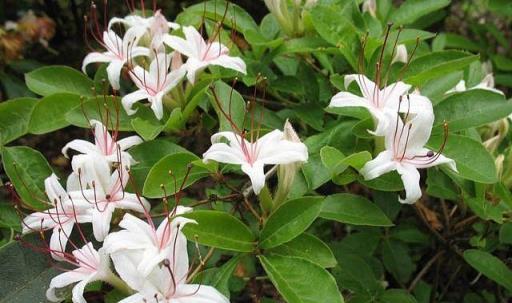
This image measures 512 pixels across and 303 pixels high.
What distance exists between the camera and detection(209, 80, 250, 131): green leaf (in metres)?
1.21

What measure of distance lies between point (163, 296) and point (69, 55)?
165 cm

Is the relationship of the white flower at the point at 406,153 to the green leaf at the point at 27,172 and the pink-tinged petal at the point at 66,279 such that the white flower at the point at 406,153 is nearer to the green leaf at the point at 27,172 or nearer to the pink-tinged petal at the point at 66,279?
the pink-tinged petal at the point at 66,279

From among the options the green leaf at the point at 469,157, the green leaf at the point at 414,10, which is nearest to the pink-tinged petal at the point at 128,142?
the green leaf at the point at 469,157

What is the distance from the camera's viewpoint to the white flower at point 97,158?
1.12 metres

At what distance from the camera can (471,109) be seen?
1.25 meters

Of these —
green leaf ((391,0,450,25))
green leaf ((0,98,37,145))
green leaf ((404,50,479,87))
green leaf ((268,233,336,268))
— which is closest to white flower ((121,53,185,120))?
green leaf ((0,98,37,145))

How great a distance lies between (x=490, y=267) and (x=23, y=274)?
0.94 metres

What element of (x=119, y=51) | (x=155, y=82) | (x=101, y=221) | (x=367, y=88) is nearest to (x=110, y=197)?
(x=101, y=221)

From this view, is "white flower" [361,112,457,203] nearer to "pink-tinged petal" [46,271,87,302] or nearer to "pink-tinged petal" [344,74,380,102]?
"pink-tinged petal" [344,74,380,102]

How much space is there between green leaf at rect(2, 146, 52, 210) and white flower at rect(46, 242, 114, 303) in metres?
0.21

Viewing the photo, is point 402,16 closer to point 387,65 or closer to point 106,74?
point 387,65

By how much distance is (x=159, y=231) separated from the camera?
101cm

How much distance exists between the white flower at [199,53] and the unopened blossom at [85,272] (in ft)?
1.28

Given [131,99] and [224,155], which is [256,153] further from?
[131,99]
